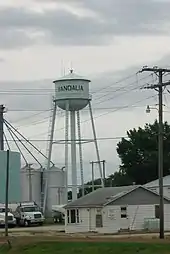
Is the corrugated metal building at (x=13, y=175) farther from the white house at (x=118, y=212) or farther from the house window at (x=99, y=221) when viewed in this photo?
the house window at (x=99, y=221)

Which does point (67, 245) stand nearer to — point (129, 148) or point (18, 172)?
point (18, 172)

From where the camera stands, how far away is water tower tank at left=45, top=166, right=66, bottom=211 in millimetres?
104250

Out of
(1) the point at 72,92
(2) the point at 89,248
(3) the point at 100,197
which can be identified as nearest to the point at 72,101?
(1) the point at 72,92

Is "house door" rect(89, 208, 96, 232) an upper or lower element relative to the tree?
lower

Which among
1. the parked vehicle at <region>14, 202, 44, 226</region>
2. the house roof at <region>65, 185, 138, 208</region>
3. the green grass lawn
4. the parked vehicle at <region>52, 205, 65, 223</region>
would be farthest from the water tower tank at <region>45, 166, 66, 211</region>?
the green grass lawn

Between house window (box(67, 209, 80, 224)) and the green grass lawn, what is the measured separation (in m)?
28.5

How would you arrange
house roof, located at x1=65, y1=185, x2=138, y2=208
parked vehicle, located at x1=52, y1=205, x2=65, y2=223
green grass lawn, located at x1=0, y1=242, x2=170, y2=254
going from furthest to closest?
parked vehicle, located at x1=52, y1=205, x2=65, y2=223
house roof, located at x1=65, y1=185, x2=138, y2=208
green grass lawn, located at x1=0, y1=242, x2=170, y2=254

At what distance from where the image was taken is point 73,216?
73.7m

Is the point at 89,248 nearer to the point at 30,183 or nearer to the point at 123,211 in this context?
the point at 123,211

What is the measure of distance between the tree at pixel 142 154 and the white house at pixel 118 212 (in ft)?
138

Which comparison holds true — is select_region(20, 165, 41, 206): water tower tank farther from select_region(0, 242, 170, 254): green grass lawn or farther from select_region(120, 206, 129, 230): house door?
select_region(0, 242, 170, 254): green grass lawn

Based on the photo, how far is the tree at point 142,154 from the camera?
4574 inches

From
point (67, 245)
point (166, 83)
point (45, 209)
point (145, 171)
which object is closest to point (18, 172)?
point (45, 209)

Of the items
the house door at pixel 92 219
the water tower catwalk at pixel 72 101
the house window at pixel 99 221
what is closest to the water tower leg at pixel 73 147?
the water tower catwalk at pixel 72 101
